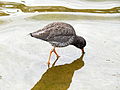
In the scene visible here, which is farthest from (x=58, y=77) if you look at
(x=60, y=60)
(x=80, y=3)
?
(x=80, y=3)

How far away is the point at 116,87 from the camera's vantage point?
8.66 metres

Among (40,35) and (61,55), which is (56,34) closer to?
(40,35)

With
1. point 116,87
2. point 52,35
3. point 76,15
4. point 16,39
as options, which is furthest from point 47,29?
point 76,15

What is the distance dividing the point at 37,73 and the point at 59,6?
664 centimetres

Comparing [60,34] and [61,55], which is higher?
[60,34]

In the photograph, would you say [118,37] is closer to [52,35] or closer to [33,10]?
[52,35]

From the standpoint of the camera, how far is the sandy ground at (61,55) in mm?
8906

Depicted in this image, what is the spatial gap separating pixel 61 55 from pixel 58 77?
1.44m

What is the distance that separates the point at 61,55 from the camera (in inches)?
415

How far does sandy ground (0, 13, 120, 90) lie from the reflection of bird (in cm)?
13

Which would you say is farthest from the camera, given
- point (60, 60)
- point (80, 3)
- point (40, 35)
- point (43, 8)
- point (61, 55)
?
point (80, 3)


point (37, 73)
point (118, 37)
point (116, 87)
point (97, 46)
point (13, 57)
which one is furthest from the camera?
point (118, 37)

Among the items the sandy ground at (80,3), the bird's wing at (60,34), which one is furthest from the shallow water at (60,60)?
the sandy ground at (80,3)

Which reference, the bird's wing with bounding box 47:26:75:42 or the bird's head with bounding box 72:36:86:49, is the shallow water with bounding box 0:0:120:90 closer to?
the bird's head with bounding box 72:36:86:49
